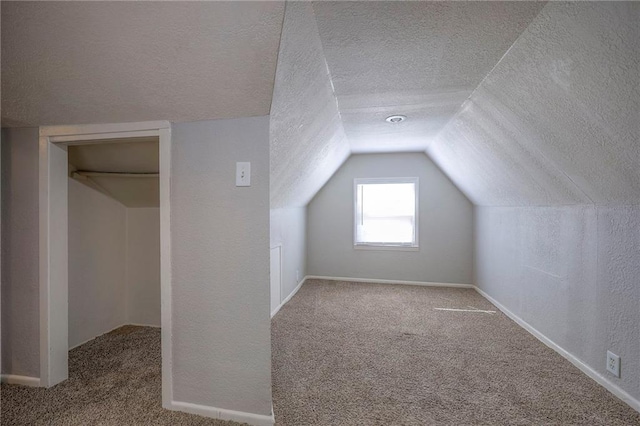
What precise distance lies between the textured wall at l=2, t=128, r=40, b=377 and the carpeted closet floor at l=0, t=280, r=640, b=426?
312 mm

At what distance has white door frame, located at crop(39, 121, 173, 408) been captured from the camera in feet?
4.91

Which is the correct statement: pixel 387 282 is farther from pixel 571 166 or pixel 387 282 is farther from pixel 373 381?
pixel 571 166

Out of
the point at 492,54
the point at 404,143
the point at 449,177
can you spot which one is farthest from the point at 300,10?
the point at 449,177

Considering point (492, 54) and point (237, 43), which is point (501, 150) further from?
point (237, 43)

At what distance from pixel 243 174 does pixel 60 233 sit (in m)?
1.37

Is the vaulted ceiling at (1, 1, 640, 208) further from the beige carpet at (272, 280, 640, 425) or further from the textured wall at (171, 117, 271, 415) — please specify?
the beige carpet at (272, 280, 640, 425)


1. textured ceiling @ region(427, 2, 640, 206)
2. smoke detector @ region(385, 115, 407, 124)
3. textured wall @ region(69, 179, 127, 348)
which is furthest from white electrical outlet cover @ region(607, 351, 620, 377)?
textured wall @ region(69, 179, 127, 348)

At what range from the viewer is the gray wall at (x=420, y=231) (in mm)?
4164

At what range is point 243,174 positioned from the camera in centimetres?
142

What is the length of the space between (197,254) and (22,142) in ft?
4.57

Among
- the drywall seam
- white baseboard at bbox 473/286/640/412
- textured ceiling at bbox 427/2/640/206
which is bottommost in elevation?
white baseboard at bbox 473/286/640/412

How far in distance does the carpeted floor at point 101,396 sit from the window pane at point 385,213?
10.6ft

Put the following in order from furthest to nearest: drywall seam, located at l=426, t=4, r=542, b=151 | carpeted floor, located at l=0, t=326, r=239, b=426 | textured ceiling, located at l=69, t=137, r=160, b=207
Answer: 1. textured ceiling, located at l=69, t=137, r=160, b=207
2. carpeted floor, located at l=0, t=326, r=239, b=426
3. drywall seam, located at l=426, t=4, r=542, b=151

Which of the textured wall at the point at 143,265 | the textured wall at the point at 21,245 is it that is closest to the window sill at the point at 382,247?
the textured wall at the point at 143,265
